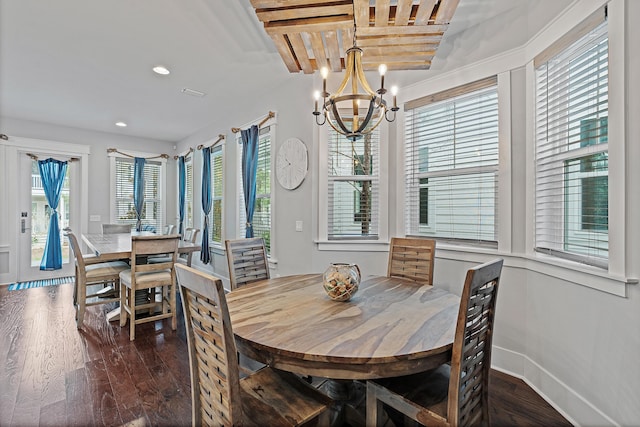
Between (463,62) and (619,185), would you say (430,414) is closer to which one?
(619,185)

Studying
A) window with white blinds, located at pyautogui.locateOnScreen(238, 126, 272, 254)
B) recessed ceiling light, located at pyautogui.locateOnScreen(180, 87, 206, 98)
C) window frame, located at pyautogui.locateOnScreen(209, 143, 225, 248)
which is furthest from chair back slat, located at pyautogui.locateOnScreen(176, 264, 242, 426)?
window frame, located at pyautogui.locateOnScreen(209, 143, 225, 248)

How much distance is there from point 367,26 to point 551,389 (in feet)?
9.08

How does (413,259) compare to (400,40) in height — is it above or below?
below

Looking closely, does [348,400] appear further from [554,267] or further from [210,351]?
[554,267]

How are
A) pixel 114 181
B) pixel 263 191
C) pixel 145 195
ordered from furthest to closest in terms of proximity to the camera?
pixel 145 195 → pixel 114 181 → pixel 263 191

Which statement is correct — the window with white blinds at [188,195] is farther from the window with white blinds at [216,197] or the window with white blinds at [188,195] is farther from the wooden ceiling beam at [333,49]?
the wooden ceiling beam at [333,49]

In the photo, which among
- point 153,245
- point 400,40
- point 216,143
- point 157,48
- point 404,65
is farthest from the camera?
point 216,143

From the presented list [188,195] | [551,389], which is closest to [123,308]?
[188,195]

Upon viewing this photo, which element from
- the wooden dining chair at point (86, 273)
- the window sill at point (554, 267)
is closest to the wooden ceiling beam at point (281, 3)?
the window sill at point (554, 267)

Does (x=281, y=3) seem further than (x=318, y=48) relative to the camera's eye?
No

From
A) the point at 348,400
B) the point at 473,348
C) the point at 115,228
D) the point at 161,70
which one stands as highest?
the point at 161,70

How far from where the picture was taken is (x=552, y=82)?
207 centimetres

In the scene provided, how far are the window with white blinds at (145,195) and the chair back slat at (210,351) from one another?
5.74m

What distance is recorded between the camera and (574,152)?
1.87m
